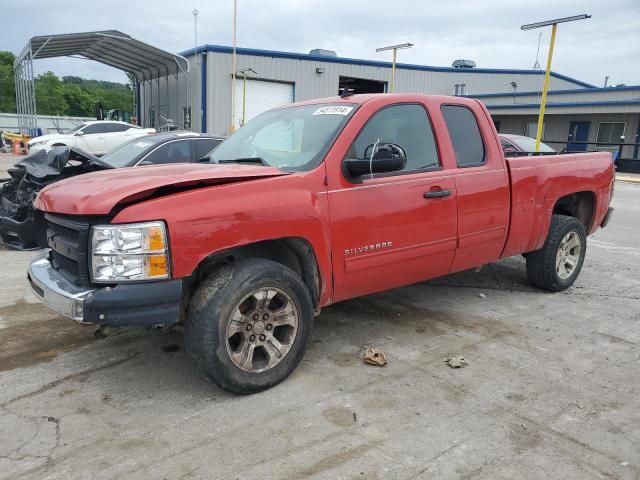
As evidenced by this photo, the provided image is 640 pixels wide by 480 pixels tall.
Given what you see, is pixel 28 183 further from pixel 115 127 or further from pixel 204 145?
pixel 115 127

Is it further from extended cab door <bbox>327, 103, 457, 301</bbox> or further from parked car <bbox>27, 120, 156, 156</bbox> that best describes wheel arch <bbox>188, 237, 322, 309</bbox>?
parked car <bbox>27, 120, 156, 156</bbox>

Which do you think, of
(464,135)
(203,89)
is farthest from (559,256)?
(203,89)

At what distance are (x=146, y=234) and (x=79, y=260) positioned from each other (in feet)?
1.45

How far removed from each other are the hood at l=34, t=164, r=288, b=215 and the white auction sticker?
78 cm

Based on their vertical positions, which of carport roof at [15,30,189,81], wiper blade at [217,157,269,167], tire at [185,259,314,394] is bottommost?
tire at [185,259,314,394]

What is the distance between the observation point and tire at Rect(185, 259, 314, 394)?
3090 millimetres

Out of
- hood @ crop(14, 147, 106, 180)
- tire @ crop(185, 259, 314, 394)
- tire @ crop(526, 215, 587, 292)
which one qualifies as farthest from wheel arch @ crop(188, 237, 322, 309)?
hood @ crop(14, 147, 106, 180)

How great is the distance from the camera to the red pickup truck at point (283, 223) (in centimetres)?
291

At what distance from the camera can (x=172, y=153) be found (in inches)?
321

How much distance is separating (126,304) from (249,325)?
0.76 m

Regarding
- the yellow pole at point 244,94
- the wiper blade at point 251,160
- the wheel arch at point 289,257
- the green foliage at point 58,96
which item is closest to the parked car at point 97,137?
the yellow pole at point 244,94

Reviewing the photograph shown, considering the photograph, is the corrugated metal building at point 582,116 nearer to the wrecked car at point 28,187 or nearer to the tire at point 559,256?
the tire at point 559,256

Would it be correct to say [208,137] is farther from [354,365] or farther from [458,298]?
Result: [354,365]

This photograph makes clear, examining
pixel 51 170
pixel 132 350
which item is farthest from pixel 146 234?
pixel 51 170
